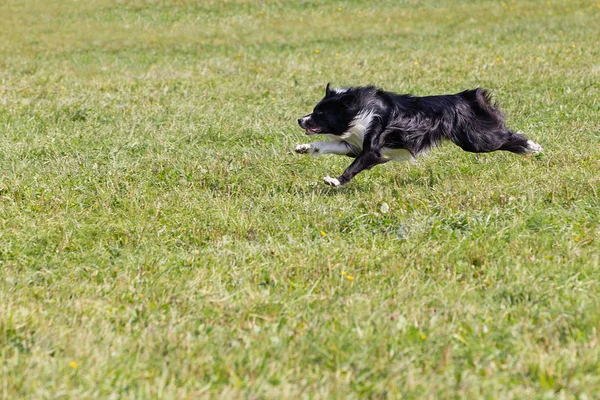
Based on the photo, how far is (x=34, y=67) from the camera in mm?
15531

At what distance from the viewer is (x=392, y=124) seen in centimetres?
678

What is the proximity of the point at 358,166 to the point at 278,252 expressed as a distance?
1959 mm

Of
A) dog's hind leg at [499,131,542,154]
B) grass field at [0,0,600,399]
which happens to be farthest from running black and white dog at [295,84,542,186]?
grass field at [0,0,600,399]

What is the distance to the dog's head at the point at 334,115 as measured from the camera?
6.78 metres

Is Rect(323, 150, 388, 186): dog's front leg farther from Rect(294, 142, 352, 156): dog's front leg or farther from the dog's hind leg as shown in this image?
the dog's hind leg

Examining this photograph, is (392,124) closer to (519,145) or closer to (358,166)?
(358,166)

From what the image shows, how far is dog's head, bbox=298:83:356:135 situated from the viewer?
6777 mm

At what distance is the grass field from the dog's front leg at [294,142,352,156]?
0.32 metres

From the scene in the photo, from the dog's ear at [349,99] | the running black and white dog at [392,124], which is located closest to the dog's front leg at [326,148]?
the running black and white dog at [392,124]

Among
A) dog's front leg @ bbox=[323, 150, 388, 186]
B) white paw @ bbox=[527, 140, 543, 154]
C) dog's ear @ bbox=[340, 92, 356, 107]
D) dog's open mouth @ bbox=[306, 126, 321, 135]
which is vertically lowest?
white paw @ bbox=[527, 140, 543, 154]

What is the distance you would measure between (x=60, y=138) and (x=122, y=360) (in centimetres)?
578

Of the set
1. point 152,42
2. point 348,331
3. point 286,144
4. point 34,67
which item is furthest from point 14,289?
point 152,42

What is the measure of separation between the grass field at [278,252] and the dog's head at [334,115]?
54 cm

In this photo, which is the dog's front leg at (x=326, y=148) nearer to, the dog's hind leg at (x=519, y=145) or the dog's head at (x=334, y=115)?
the dog's head at (x=334, y=115)
